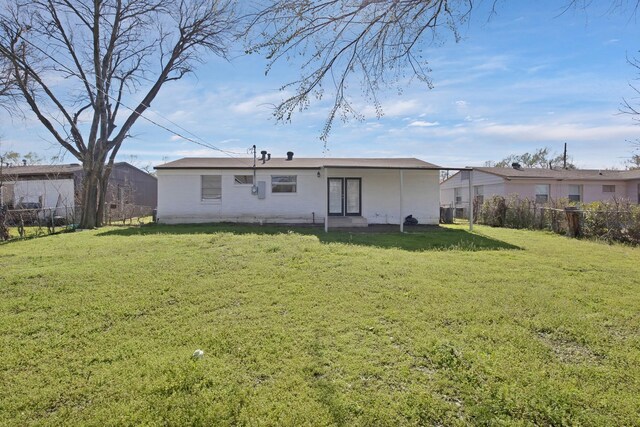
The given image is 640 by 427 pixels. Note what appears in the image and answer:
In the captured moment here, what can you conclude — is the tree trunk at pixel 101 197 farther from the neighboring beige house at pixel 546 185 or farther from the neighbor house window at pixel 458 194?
the neighbor house window at pixel 458 194

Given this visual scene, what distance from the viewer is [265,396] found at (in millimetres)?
2977

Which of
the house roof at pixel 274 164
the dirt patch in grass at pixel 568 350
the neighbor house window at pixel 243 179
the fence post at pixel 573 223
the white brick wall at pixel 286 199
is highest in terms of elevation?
the house roof at pixel 274 164

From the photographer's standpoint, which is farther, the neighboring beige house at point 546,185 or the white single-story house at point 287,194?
the neighboring beige house at point 546,185

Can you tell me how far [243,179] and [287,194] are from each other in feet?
7.00

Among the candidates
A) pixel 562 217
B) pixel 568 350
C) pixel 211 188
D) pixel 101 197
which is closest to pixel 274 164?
pixel 211 188

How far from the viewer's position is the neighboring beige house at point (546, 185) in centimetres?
2212

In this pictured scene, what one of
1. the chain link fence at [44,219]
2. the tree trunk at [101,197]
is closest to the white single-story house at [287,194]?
the tree trunk at [101,197]

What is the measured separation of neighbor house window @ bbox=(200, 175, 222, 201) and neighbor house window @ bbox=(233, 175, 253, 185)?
2.66 feet

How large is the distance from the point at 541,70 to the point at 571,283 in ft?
12.7

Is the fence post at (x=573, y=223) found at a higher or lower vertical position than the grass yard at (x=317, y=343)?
higher

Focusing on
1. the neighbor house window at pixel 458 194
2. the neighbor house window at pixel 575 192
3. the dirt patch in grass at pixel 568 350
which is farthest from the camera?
the neighbor house window at pixel 458 194

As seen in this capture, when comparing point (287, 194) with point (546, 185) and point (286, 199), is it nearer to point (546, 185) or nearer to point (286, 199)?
point (286, 199)

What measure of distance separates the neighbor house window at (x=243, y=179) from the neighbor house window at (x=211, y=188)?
811 mm

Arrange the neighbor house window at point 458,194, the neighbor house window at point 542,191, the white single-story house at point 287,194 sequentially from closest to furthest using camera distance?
1. the white single-story house at point 287,194
2. the neighbor house window at point 542,191
3. the neighbor house window at point 458,194
